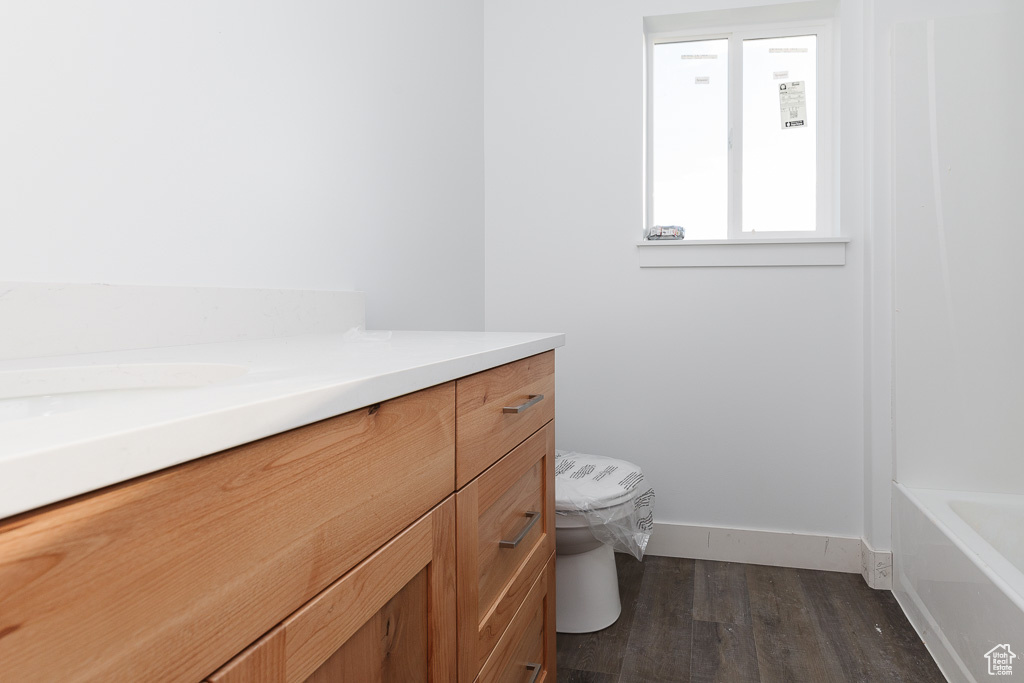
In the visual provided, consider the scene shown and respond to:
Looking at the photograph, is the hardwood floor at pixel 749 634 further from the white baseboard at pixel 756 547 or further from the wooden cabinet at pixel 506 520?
the wooden cabinet at pixel 506 520

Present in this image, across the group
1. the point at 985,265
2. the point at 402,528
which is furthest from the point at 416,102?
the point at 985,265

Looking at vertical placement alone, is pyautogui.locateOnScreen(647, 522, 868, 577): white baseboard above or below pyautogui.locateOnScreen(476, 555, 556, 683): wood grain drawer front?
below

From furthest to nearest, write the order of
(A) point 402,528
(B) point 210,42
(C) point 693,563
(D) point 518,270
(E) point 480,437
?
(D) point 518,270, (C) point 693,563, (B) point 210,42, (E) point 480,437, (A) point 402,528

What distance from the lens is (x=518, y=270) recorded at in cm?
235

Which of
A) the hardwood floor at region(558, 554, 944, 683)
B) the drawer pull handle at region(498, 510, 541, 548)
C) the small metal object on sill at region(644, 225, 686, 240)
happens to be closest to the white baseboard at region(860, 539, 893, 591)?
the hardwood floor at region(558, 554, 944, 683)

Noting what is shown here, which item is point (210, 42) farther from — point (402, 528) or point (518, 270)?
point (518, 270)

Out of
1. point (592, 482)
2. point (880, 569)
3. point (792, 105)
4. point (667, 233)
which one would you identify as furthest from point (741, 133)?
point (880, 569)

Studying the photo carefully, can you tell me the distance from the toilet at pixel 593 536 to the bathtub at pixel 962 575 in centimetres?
73

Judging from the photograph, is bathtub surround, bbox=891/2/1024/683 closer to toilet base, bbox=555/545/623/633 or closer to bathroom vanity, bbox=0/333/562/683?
toilet base, bbox=555/545/623/633

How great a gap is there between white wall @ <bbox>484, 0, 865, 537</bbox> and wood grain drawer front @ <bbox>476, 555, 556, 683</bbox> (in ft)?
3.49

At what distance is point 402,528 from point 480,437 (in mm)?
238

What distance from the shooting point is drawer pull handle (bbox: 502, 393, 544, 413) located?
38.0 inches

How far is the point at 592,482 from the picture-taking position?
1.70m

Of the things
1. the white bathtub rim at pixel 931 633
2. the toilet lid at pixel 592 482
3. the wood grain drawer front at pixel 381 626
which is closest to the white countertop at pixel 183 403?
the wood grain drawer front at pixel 381 626
